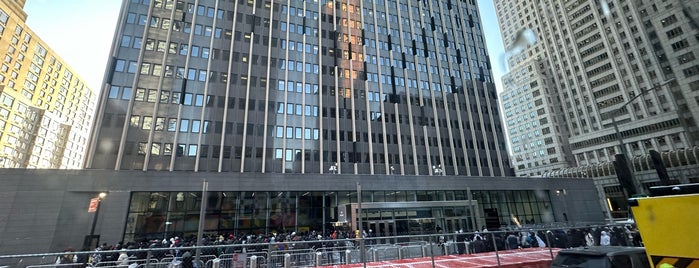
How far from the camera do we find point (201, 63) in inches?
1527

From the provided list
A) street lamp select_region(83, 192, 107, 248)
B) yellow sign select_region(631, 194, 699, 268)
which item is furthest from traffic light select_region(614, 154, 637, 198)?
street lamp select_region(83, 192, 107, 248)

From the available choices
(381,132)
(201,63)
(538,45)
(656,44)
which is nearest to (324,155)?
(381,132)

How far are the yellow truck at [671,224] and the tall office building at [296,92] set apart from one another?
122 ft

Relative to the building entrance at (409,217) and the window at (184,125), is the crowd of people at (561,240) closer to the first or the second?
the building entrance at (409,217)

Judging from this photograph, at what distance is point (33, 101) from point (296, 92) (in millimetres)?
87798

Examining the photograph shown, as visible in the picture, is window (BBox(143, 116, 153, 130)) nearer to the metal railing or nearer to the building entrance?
the metal railing

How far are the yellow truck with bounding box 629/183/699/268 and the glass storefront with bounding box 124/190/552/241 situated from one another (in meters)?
23.3

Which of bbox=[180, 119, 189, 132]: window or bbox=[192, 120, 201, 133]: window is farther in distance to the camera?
bbox=[192, 120, 201, 133]: window

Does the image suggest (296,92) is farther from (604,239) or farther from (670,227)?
(670,227)

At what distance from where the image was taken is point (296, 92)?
43.0m

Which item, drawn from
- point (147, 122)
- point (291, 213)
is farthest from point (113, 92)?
point (291, 213)

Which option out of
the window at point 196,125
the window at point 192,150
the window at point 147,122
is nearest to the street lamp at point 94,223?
the window at point 192,150

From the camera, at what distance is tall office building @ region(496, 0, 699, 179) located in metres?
62.3

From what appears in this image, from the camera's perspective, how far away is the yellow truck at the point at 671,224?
3793mm
